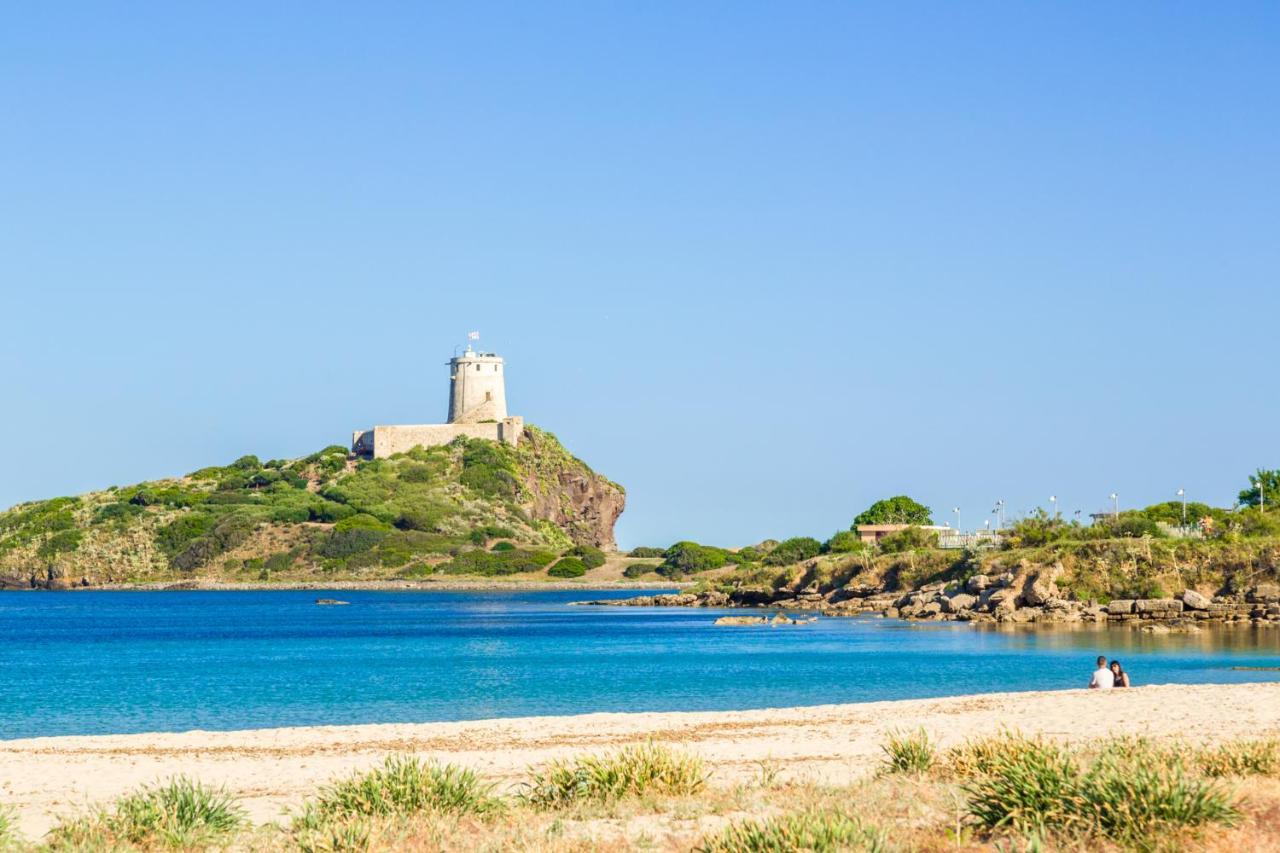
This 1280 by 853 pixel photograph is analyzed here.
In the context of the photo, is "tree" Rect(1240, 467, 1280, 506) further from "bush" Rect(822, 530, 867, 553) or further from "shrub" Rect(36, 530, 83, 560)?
"shrub" Rect(36, 530, 83, 560)

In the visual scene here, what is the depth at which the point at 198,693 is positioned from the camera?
35812mm

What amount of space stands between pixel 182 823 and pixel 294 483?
159218 mm

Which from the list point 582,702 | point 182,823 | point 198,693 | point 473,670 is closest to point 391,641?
point 473,670

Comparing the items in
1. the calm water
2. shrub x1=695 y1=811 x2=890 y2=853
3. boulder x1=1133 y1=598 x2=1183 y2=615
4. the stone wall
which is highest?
the stone wall

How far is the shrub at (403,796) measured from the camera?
12352mm

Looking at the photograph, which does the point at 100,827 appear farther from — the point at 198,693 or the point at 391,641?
the point at 391,641

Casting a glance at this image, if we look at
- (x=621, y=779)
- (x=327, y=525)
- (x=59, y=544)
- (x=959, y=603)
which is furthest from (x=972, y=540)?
(x=59, y=544)

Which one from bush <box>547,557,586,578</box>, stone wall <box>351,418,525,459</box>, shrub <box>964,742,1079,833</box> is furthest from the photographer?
stone wall <box>351,418,525,459</box>

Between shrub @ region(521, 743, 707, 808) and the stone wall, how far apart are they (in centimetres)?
15058

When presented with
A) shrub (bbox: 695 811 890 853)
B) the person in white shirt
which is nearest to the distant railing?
the person in white shirt

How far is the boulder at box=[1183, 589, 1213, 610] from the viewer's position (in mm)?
55844

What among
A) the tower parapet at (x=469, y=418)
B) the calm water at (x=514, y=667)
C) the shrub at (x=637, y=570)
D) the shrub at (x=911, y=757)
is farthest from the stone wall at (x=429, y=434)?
the shrub at (x=911, y=757)

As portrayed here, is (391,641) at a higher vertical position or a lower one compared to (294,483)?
lower

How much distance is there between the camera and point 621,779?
44.0ft
